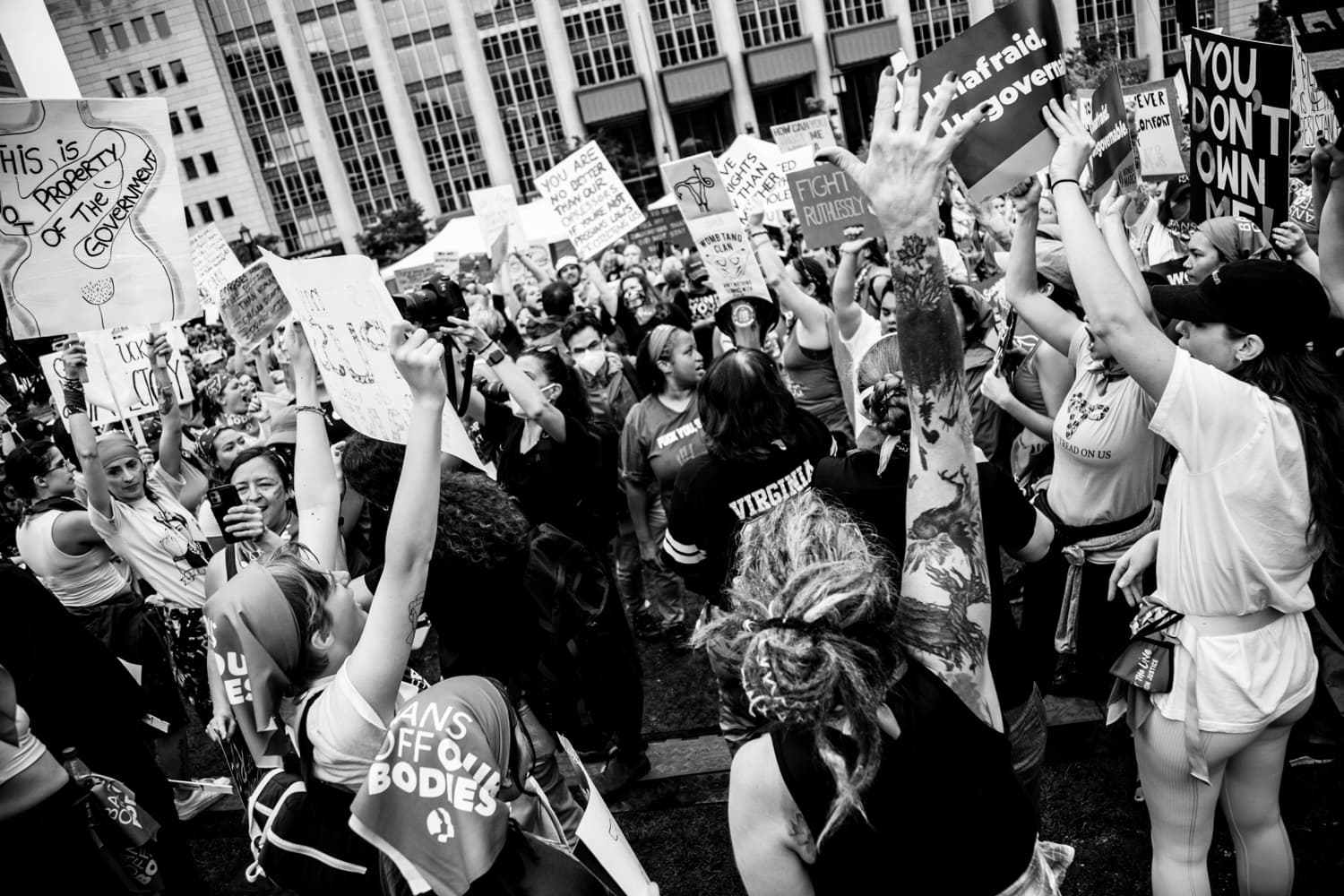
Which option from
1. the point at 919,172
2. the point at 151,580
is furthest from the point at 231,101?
the point at 919,172

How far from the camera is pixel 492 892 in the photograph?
1.59 metres

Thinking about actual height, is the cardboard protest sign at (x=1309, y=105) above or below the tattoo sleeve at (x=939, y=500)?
above

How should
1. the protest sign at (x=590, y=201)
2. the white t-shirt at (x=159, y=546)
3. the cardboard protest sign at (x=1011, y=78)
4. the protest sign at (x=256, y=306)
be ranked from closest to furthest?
1. the cardboard protest sign at (x=1011, y=78)
2. the protest sign at (x=256, y=306)
3. the white t-shirt at (x=159, y=546)
4. the protest sign at (x=590, y=201)

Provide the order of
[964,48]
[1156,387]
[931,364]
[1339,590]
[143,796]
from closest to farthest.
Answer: [931,364] → [1156,387] → [1339,590] → [964,48] → [143,796]

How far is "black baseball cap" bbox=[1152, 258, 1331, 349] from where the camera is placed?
210 cm

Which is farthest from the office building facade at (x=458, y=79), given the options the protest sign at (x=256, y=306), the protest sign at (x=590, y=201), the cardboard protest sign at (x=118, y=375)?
the protest sign at (x=256, y=306)

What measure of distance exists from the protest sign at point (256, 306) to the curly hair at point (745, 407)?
7.45ft

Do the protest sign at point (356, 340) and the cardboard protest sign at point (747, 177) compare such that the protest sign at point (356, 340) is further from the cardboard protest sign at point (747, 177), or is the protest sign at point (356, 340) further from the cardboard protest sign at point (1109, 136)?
the cardboard protest sign at point (747, 177)

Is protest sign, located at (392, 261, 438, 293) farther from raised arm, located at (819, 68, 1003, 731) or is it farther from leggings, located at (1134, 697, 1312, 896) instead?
raised arm, located at (819, 68, 1003, 731)

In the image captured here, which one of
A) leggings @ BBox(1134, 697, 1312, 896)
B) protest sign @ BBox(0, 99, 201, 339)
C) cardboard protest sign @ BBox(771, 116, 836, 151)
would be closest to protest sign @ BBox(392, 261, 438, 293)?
cardboard protest sign @ BBox(771, 116, 836, 151)

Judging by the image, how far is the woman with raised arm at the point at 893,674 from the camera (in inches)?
52.7

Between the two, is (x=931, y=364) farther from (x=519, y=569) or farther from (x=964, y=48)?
(x=519, y=569)

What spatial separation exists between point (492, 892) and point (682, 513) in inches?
73.8

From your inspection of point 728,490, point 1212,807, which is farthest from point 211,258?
point 1212,807
